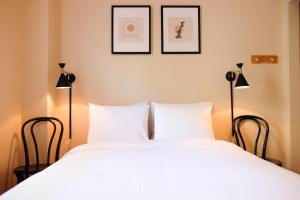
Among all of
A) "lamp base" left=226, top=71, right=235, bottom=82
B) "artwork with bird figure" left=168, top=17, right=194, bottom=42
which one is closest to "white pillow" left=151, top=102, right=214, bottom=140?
"lamp base" left=226, top=71, right=235, bottom=82

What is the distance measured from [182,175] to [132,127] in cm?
115

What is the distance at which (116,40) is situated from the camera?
106 inches

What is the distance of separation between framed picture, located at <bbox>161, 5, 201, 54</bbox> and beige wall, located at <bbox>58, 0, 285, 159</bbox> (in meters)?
0.07

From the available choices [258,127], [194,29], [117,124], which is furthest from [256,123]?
[117,124]

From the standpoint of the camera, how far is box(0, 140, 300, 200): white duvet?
94 centimetres

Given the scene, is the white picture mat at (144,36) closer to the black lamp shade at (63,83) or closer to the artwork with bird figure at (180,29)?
the artwork with bird figure at (180,29)

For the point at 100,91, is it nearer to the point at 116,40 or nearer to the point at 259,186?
the point at 116,40

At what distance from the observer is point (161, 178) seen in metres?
1.14

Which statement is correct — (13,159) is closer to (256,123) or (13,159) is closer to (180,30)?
(180,30)

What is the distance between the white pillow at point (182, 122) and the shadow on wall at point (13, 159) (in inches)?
55.3

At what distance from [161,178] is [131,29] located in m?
1.97

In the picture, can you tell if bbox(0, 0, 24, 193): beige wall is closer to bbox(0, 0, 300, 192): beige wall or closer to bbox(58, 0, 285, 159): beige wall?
bbox(0, 0, 300, 192): beige wall

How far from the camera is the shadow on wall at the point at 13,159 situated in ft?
7.57

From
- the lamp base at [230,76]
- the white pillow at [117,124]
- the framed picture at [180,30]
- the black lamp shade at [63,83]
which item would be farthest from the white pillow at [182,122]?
the black lamp shade at [63,83]
